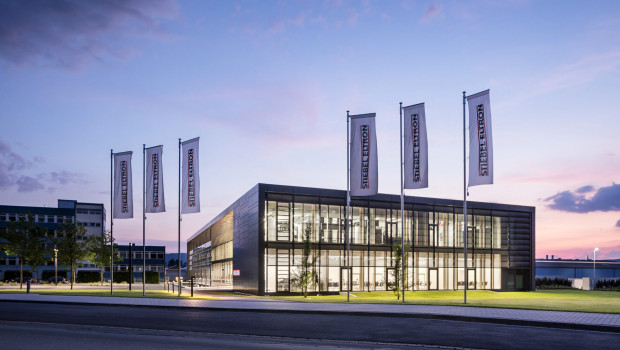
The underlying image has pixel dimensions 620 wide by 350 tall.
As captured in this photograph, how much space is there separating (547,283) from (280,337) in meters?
60.0

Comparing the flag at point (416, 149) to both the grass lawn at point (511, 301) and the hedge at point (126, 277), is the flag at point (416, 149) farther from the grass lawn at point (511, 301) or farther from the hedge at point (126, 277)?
the hedge at point (126, 277)

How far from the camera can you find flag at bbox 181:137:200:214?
35.8m

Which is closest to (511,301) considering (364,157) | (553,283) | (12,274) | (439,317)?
(364,157)

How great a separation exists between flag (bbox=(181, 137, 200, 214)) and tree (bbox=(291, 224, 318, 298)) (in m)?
10.3

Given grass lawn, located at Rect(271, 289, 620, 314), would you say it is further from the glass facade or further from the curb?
the curb

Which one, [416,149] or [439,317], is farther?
[416,149]

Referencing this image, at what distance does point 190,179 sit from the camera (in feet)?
119

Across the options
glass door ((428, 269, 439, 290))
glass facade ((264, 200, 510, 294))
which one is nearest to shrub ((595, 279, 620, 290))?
glass facade ((264, 200, 510, 294))

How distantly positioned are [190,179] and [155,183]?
2643 millimetres

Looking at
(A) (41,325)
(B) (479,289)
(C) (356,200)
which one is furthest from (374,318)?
(B) (479,289)

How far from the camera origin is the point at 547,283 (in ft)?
220

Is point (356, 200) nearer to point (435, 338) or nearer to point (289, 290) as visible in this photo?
point (289, 290)

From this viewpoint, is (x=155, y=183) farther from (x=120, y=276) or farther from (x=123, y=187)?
(x=120, y=276)

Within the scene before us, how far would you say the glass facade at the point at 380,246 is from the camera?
147 feet
